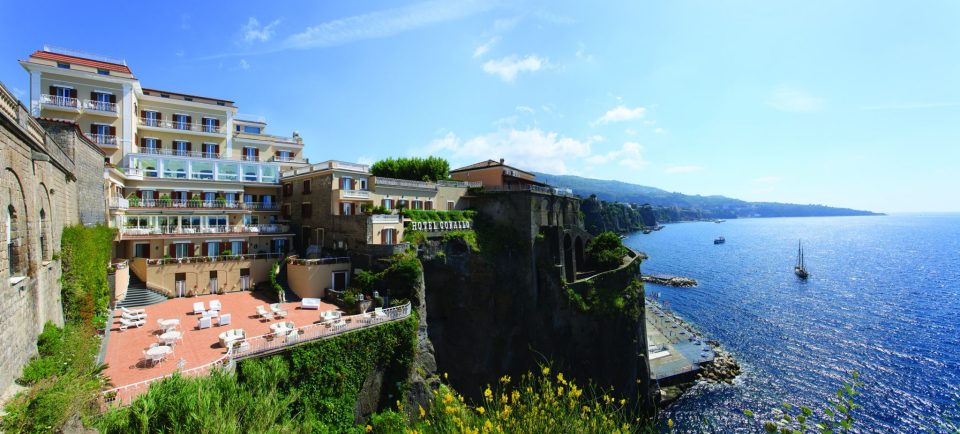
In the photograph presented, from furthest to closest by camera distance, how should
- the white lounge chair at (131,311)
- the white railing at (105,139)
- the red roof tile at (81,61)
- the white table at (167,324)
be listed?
the white railing at (105,139), the red roof tile at (81,61), the white lounge chair at (131,311), the white table at (167,324)

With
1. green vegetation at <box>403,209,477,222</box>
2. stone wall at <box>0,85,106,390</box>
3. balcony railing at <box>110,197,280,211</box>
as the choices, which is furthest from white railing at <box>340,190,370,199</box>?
stone wall at <box>0,85,106,390</box>

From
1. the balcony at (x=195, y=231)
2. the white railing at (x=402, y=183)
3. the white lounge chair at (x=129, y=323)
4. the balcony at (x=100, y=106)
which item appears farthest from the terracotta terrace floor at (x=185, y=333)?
the balcony at (x=100, y=106)

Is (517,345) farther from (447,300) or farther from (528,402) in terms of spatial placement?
(528,402)

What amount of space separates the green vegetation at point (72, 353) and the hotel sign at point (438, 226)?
848 inches

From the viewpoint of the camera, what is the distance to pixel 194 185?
40.0m

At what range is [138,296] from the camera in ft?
100

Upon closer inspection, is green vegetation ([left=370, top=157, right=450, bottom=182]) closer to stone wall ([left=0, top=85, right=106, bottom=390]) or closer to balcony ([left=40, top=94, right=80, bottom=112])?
balcony ([left=40, top=94, right=80, bottom=112])

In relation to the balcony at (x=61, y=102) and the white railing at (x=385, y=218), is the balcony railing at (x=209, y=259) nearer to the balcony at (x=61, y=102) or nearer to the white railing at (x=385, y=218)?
the white railing at (x=385, y=218)

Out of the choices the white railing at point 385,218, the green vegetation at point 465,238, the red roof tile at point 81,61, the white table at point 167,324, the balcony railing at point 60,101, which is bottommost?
the white table at point 167,324

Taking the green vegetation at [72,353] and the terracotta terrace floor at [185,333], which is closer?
the green vegetation at [72,353]

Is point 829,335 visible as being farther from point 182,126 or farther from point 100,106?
point 100,106

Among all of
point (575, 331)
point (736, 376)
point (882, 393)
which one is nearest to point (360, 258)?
point (575, 331)

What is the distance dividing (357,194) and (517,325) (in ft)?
64.0

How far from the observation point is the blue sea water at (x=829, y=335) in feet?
133
